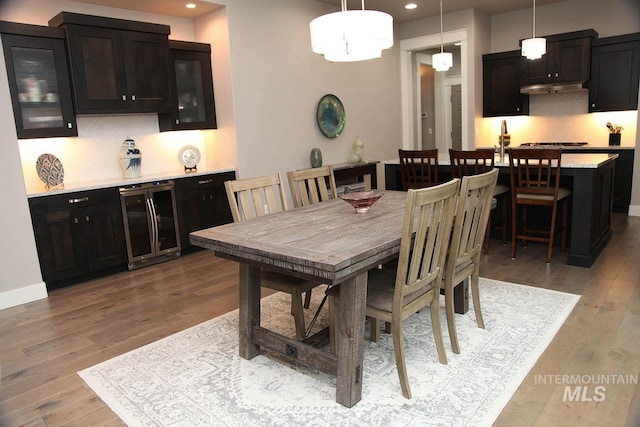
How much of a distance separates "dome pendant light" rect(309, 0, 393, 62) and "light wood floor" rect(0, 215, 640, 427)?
1.98 metres

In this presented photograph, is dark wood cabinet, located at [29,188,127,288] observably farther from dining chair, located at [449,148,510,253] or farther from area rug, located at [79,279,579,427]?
dining chair, located at [449,148,510,253]

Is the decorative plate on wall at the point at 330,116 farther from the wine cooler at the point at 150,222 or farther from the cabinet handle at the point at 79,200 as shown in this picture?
the cabinet handle at the point at 79,200

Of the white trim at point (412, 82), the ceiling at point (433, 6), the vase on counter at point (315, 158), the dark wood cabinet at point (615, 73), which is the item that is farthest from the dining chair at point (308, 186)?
the dark wood cabinet at point (615, 73)

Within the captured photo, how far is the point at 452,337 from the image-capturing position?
8.80ft

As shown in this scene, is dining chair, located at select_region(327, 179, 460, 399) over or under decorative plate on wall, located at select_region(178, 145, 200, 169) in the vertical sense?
under

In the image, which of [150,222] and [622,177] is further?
[622,177]

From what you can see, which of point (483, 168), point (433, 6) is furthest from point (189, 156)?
point (433, 6)

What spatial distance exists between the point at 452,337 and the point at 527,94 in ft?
18.4

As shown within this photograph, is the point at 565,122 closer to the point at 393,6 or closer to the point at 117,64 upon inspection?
the point at 393,6

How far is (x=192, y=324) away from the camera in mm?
3316

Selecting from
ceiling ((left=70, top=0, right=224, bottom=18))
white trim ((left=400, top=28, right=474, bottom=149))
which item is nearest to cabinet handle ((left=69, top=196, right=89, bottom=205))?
ceiling ((left=70, top=0, right=224, bottom=18))

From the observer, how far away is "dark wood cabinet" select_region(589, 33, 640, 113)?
5988 mm

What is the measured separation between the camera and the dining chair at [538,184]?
13.4 ft

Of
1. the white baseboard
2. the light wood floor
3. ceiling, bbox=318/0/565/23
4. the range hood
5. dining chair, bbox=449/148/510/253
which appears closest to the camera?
the light wood floor
